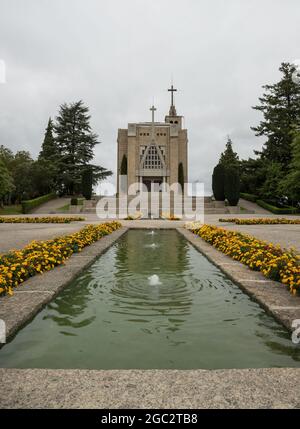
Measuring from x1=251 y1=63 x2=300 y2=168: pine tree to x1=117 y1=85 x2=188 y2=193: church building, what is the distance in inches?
469

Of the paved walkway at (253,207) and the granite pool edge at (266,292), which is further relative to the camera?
the paved walkway at (253,207)

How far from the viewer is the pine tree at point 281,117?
34125 millimetres

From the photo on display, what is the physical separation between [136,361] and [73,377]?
585 millimetres

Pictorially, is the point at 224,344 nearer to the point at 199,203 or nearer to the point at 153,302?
the point at 153,302

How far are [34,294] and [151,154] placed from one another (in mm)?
40715

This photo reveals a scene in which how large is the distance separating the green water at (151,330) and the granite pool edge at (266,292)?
88mm

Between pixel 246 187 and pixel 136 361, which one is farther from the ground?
pixel 246 187

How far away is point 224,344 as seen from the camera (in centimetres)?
280

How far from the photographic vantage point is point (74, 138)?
43156 mm

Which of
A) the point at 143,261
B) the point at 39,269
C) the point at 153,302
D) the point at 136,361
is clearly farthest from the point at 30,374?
the point at 143,261

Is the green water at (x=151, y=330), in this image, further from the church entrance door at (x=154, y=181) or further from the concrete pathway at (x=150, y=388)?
the church entrance door at (x=154, y=181)

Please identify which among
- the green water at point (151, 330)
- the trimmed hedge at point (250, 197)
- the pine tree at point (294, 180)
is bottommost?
the green water at point (151, 330)

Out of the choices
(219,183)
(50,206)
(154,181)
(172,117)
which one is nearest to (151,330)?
(219,183)

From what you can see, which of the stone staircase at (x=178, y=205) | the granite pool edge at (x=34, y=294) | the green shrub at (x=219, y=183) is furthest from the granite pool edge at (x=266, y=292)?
the green shrub at (x=219, y=183)
